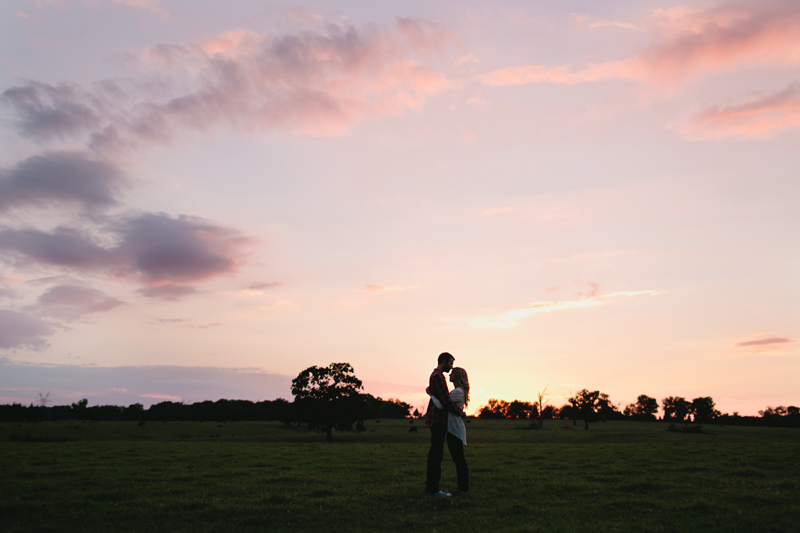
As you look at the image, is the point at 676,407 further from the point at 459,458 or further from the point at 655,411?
the point at 459,458

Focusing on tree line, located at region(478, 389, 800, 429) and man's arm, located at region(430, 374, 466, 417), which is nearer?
man's arm, located at region(430, 374, 466, 417)

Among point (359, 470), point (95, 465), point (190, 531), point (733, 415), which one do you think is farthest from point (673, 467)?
point (733, 415)

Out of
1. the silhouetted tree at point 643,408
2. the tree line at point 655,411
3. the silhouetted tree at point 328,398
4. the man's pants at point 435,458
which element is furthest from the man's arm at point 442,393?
the silhouetted tree at point 643,408

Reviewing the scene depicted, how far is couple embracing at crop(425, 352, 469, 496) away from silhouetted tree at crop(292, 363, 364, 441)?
5366cm

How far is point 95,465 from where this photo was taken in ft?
64.6

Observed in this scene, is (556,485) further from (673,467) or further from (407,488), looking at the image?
(673,467)

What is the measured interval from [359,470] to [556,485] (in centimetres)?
756

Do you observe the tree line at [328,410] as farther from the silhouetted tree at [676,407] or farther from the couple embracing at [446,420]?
the couple embracing at [446,420]

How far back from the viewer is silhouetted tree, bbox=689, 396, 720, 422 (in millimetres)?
152375

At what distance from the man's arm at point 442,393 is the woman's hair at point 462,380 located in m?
0.29

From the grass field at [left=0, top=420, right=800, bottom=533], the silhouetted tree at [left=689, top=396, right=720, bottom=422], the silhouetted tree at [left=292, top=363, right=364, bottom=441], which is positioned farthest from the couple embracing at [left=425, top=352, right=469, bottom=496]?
the silhouetted tree at [left=689, top=396, right=720, bottom=422]

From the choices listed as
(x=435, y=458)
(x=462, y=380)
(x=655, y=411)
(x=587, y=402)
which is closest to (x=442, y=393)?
(x=462, y=380)

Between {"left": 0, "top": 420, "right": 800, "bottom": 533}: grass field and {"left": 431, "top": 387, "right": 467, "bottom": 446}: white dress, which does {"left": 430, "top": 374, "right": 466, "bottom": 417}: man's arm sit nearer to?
{"left": 431, "top": 387, "right": 467, "bottom": 446}: white dress

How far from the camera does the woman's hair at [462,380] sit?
12.2 metres
